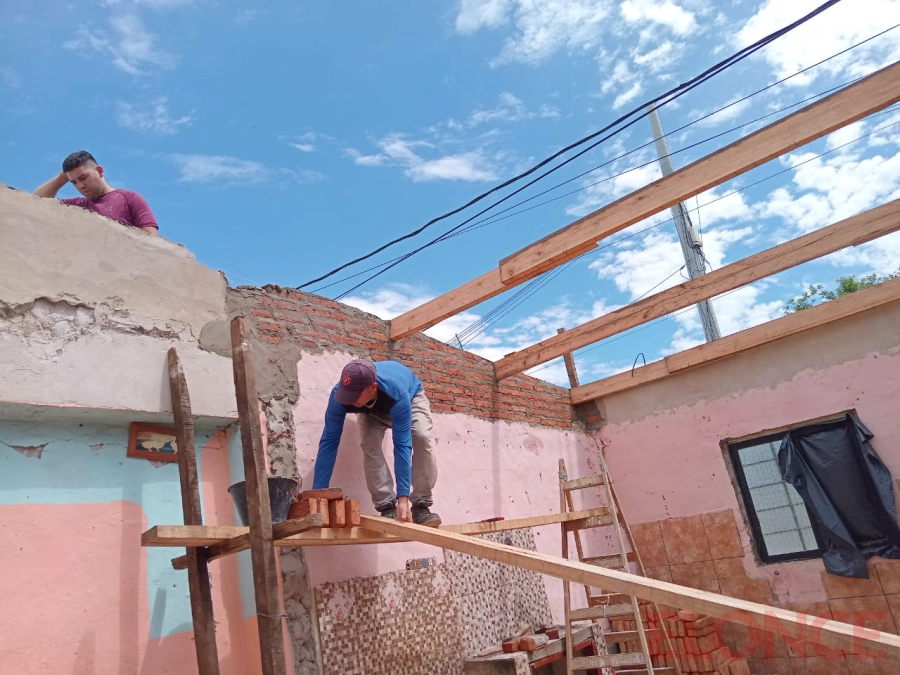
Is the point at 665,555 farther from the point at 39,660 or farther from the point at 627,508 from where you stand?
the point at 39,660

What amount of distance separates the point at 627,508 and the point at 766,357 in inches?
78.4

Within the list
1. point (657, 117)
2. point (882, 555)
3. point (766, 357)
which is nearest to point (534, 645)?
point (882, 555)

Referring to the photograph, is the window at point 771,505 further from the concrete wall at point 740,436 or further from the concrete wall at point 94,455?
the concrete wall at point 94,455

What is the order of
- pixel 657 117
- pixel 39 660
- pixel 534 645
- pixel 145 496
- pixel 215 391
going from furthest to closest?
1. pixel 657 117
2. pixel 534 645
3. pixel 215 391
4. pixel 145 496
5. pixel 39 660

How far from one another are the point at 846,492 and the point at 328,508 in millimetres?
4571

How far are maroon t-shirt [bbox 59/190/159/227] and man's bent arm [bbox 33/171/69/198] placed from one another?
3.2 inches

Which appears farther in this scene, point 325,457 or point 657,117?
point 657,117

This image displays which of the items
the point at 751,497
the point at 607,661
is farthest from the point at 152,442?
the point at 751,497

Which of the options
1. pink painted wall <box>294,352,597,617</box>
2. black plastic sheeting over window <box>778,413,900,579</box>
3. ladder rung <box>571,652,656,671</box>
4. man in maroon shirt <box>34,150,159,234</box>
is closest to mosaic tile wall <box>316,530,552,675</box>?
pink painted wall <box>294,352,597,617</box>

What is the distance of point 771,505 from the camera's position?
577 centimetres

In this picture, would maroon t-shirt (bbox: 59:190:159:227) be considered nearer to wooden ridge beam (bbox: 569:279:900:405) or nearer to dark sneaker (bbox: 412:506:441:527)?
dark sneaker (bbox: 412:506:441:527)

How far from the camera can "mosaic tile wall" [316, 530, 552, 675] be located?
3453mm

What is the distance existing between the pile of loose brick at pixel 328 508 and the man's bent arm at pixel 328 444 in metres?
0.69

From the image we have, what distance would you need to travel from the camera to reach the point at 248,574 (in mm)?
3240
